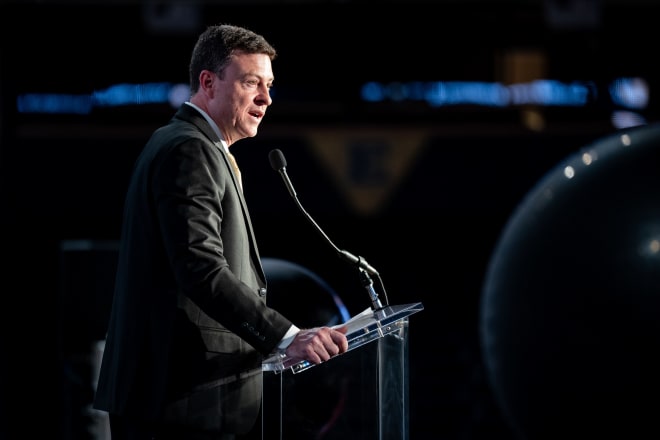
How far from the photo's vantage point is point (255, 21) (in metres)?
8.41

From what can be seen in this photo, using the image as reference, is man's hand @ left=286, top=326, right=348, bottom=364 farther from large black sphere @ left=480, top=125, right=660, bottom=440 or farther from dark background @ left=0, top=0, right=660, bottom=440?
dark background @ left=0, top=0, right=660, bottom=440

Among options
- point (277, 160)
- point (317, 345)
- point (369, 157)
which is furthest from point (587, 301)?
point (369, 157)

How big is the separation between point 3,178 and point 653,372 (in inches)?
269

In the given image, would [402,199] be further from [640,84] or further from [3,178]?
[3,178]

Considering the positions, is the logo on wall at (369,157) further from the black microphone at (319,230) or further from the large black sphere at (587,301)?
the large black sphere at (587,301)

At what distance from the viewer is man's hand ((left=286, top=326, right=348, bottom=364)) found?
215 cm

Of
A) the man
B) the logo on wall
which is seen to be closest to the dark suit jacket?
the man

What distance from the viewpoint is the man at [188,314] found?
2.14 metres

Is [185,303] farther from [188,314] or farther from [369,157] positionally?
[369,157]

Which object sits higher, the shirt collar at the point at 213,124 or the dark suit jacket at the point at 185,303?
the shirt collar at the point at 213,124

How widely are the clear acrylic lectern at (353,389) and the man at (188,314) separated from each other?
1.8 inches

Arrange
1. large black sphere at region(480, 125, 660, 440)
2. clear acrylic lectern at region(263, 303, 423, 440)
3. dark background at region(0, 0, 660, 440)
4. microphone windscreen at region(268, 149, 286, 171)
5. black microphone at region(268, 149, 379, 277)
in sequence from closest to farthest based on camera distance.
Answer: large black sphere at region(480, 125, 660, 440) < clear acrylic lectern at region(263, 303, 423, 440) < black microphone at region(268, 149, 379, 277) < microphone windscreen at region(268, 149, 286, 171) < dark background at region(0, 0, 660, 440)

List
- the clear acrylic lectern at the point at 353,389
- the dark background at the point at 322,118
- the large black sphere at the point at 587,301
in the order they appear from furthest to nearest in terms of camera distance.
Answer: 1. the dark background at the point at 322,118
2. the clear acrylic lectern at the point at 353,389
3. the large black sphere at the point at 587,301

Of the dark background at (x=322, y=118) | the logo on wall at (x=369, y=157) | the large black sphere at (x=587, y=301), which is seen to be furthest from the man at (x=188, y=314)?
the logo on wall at (x=369, y=157)
